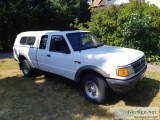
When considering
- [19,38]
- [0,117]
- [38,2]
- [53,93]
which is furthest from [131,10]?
[38,2]

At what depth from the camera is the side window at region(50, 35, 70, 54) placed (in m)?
6.47

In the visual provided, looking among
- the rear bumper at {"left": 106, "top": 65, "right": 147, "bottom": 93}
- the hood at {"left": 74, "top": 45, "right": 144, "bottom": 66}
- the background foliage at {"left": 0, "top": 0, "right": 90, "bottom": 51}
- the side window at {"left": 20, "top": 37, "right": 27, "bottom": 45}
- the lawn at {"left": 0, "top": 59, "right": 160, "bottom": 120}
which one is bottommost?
the lawn at {"left": 0, "top": 59, "right": 160, "bottom": 120}

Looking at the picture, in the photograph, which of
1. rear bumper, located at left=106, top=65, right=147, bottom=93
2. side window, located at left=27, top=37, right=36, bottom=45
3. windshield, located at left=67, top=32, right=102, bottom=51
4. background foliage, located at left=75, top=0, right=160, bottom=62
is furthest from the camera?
background foliage, located at left=75, top=0, right=160, bottom=62

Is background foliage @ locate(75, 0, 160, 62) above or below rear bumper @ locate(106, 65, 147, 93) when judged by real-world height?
above

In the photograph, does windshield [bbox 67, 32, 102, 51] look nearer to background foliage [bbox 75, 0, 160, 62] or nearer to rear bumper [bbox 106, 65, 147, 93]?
rear bumper [bbox 106, 65, 147, 93]

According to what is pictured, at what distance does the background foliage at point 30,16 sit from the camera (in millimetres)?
15781

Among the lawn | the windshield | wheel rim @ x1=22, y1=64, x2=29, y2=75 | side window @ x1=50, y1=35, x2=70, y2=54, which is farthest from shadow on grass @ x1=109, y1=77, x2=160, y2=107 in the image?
wheel rim @ x1=22, y1=64, x2=29, y2=75

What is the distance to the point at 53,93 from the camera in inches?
269

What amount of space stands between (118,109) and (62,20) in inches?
599

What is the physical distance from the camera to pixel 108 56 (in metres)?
5.59

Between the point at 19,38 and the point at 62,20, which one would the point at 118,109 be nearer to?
the point at 19,38

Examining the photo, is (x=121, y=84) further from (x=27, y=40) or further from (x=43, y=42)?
(x=27, y=40)

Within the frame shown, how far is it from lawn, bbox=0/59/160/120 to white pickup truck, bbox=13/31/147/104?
0.42m

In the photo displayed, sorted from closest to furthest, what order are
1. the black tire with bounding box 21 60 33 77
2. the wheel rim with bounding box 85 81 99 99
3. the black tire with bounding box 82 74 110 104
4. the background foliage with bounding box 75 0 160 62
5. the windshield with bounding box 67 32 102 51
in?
1. the black tire with bounding box 82 74 110 104
2. the wheel rim with bounding box 85 81 99 99
3. the windshield with bounding box 67 32 102 51
4. the black tire with bounding box 21 60 33 77
5. the background foliage with bounding box 75 0 160 62
